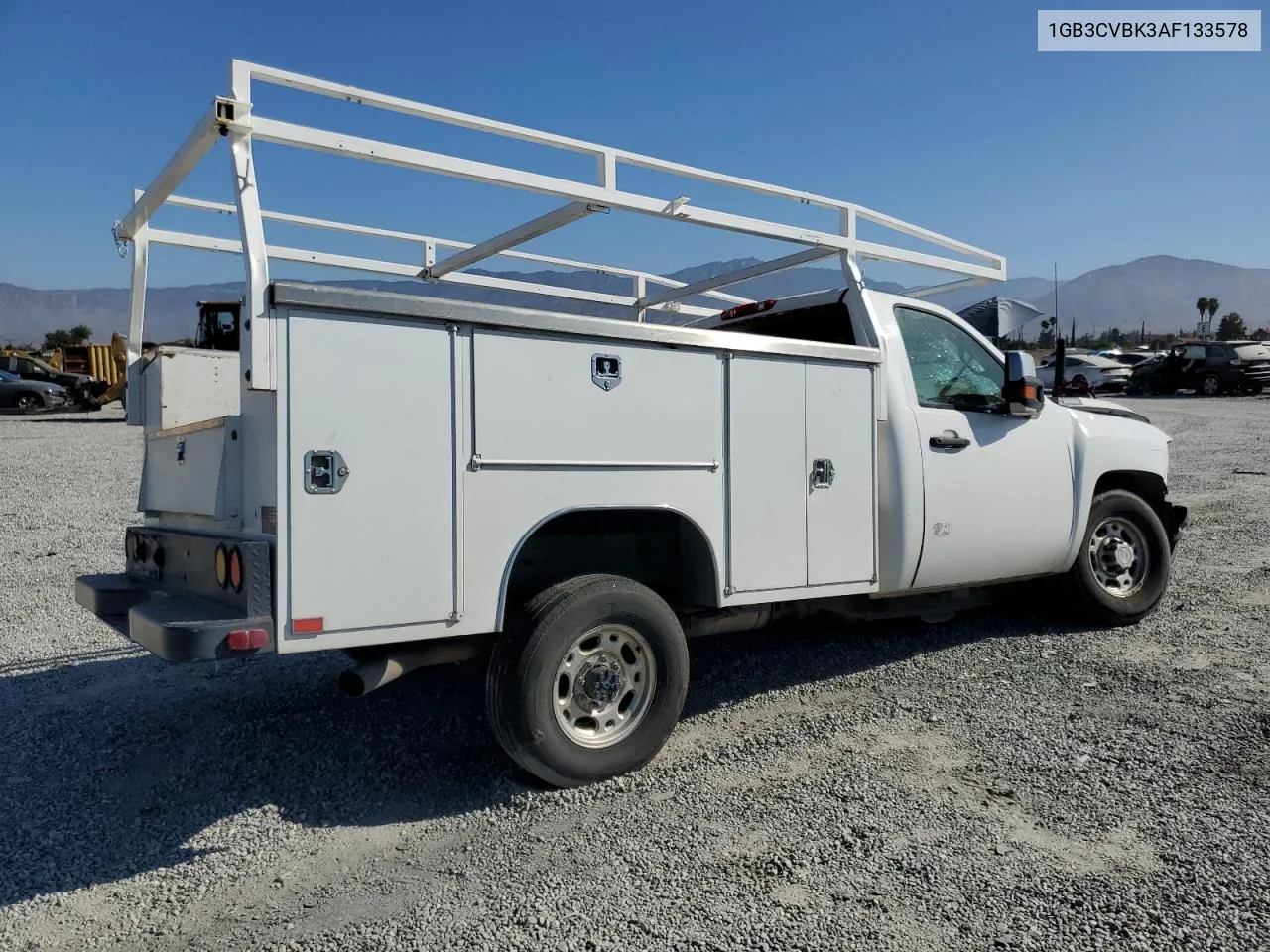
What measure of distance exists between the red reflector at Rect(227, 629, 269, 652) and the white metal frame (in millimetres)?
819

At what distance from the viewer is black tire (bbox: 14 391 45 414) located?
86.5 feet

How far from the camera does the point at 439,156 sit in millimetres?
3756

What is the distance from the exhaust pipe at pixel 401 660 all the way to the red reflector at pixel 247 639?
450 mm

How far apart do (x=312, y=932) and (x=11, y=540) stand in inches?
323

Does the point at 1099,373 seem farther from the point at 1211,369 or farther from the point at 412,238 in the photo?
the point at 412,238

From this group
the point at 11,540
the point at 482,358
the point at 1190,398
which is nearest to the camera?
the point at 482,358

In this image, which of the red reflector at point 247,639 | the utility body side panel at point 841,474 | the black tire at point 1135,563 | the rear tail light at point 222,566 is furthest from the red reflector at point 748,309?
the red reflector at point 247,639

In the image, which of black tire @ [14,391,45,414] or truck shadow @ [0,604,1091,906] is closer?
truck shadow @ [0,604,1091,906]

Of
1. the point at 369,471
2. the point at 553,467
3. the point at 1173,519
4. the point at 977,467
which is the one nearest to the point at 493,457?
the point at 553,467

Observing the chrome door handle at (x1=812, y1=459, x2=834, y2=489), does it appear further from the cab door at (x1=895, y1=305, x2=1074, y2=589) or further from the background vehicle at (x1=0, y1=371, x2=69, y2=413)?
the background vehicle at (x1=0, y1=371, x2=69, y2=413)

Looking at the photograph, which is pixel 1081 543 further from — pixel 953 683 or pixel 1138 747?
pixel 1138 747

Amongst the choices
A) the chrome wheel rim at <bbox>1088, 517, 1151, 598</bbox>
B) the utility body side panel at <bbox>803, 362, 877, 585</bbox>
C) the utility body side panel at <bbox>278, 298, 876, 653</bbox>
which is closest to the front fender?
the chrome wheel rim at <bbox>1088, 517, 1151, 598</bbox>

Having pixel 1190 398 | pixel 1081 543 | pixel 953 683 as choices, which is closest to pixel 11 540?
pixel 953 683

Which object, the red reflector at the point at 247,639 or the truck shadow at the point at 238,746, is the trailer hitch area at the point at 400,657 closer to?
the truck shadow at the point at 238,746
